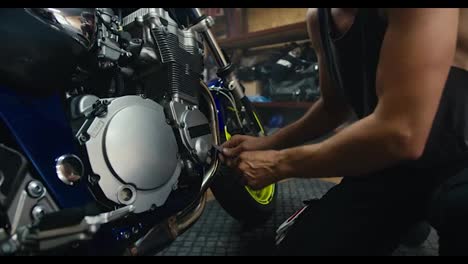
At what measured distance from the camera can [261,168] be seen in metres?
0.51

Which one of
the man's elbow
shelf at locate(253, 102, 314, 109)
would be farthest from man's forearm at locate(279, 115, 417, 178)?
shelf at locate(253, 102, 314, 109)

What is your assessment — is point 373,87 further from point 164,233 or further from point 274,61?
point 274,61

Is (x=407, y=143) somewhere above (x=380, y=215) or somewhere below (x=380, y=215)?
above

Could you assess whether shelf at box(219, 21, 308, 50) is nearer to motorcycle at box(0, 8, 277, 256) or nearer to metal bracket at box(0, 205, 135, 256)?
motorcycle at box(0, 8, 277, 256)

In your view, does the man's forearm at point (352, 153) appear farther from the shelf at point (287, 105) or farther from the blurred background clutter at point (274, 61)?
the shelf at point (287, 105)

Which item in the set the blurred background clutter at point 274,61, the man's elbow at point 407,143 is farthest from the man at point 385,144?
the blurred background clutter at point 274,61

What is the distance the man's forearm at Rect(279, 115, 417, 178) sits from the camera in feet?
1.27

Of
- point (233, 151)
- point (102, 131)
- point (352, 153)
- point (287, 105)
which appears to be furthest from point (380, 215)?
point (287, 105)

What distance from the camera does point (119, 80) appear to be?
0.63 m

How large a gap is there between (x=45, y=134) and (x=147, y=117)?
17 cm

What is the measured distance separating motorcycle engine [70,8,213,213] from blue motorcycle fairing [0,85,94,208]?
26 mm

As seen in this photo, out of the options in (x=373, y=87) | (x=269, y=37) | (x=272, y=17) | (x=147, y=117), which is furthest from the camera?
(x=272, y=17)
